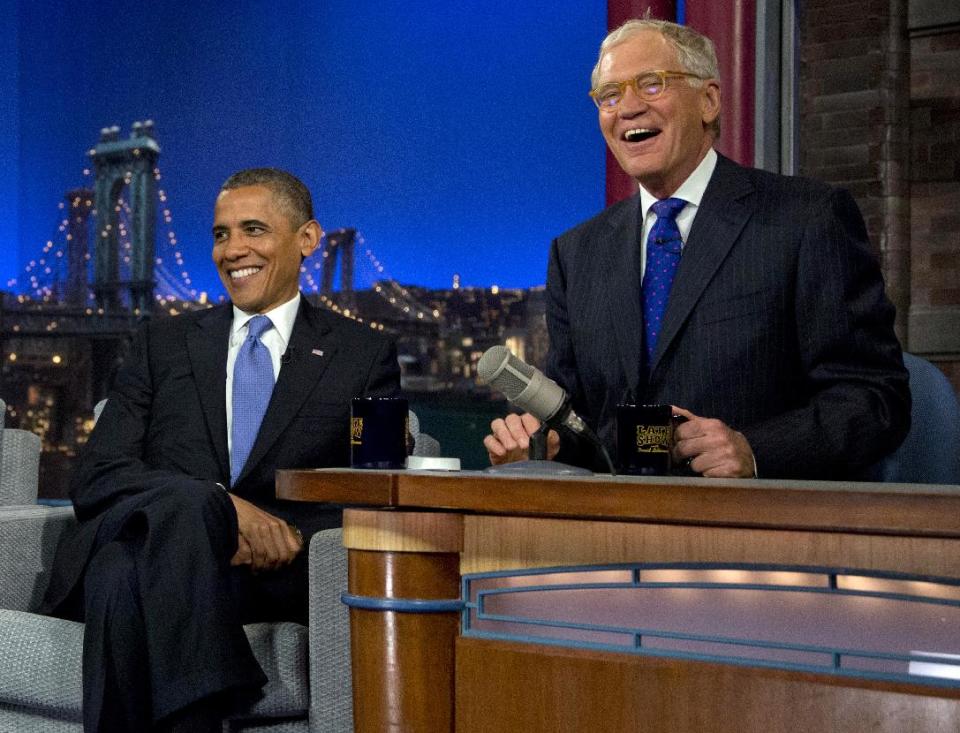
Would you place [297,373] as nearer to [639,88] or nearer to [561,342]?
[561,342]

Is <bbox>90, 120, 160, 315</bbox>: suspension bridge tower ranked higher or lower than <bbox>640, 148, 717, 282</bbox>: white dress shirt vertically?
higher

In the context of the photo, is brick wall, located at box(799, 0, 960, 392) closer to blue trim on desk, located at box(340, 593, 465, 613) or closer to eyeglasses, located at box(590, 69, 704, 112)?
eyeglasses, located at box(590, 69, 704, 112)

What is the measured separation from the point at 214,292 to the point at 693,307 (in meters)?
5.70

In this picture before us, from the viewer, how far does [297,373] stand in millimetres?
2248

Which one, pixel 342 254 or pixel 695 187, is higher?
pixel 342 254

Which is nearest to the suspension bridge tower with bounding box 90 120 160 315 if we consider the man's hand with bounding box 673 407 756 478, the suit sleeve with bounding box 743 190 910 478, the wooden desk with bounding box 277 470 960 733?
the suit sleeve with bounding box 743 190 910 478

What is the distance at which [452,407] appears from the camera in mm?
6605

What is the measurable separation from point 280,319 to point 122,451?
386 millimetres

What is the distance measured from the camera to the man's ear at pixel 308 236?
93.8 inches

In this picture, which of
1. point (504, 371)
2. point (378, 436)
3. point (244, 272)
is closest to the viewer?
point (504, 371)

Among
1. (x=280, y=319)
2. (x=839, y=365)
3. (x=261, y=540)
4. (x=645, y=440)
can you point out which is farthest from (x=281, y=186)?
(x=645, y=440)

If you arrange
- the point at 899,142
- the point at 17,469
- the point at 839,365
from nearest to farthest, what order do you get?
the point at 839,365, the point at 17,469, the point at 899,142

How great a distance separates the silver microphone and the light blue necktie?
41.8 inches

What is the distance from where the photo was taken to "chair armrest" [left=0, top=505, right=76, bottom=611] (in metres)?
2.19
